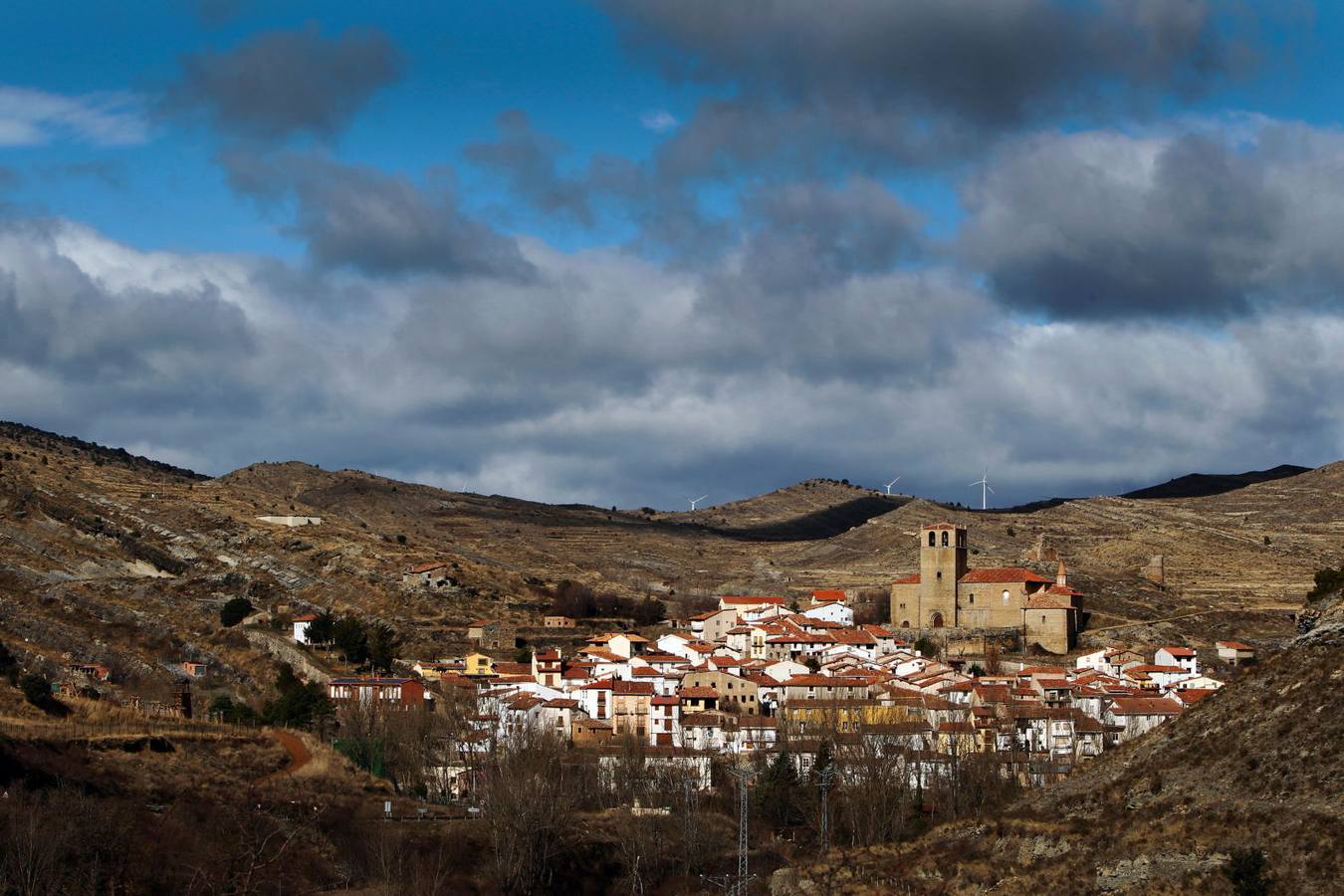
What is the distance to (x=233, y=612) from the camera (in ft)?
343

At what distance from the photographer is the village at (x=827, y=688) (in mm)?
74875

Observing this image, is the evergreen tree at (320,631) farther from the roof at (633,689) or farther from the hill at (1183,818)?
the hill at (1183,818)

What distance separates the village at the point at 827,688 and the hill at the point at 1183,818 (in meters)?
20.8

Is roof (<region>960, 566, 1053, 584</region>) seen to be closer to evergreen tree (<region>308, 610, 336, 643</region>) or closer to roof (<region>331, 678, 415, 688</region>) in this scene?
→ roof (<region>331, 678, 415, 688</region>)

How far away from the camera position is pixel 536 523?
200m

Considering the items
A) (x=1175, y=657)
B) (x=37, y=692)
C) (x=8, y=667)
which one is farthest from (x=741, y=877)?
(x=1175, y=657)

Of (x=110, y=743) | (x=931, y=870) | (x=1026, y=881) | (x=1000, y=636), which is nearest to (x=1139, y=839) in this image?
(x=1026, y=881)

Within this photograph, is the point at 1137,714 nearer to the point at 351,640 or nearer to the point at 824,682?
the point at 824,682

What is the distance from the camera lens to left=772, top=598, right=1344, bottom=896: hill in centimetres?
3550

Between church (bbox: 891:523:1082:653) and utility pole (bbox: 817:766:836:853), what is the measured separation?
38.2m

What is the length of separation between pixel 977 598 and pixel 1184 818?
7005 cm

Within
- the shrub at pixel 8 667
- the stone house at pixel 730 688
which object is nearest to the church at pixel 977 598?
the stone house at pixel 730 688

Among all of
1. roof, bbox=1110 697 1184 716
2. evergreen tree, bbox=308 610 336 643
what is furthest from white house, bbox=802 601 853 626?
roof, bbox=1110 697 1184 716

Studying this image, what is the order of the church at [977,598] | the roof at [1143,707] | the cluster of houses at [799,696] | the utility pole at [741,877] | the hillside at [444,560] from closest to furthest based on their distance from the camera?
the utility pole at [741,877] < the cluster of houses at [799,696] < the roof at [1143,707] < the hillside at [444,560] < the church at [977,598]
